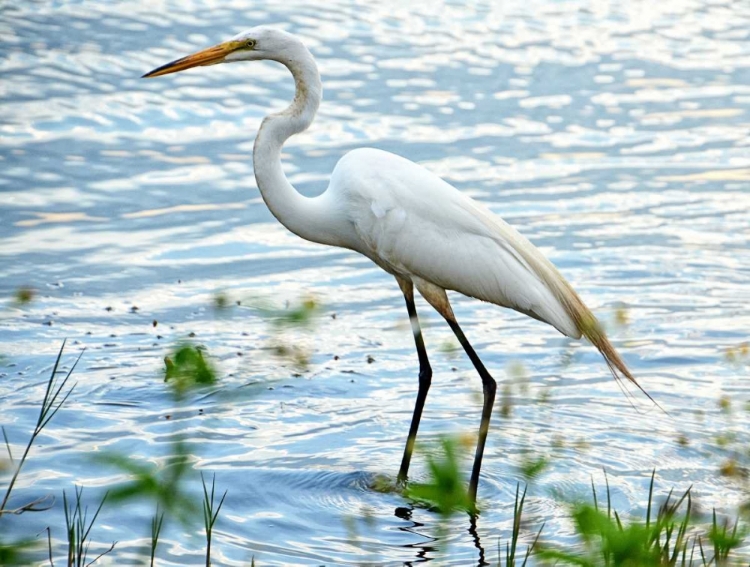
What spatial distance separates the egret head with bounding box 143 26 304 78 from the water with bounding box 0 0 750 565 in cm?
117

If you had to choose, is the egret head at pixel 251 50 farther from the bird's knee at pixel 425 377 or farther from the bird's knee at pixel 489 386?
the bird's knee at pixel 489 386

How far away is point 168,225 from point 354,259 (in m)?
1.21

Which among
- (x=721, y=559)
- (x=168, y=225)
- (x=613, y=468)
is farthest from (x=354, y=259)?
(x=721, y=559)

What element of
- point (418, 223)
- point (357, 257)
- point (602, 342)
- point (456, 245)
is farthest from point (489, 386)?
point (357, 257)

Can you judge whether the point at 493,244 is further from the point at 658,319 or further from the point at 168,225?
the point at 168,225

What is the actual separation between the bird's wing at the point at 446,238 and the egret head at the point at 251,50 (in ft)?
1.76

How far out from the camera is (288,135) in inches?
194

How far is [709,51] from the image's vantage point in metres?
11.3

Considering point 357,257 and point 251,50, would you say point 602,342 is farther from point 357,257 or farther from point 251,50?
point 357,257

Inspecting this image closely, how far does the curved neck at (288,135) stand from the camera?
4.84 meters

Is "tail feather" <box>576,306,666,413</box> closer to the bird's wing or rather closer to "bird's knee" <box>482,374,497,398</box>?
the bird's wing

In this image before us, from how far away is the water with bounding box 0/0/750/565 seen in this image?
4.90 m

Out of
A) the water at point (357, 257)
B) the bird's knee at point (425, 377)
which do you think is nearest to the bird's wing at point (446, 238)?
the water at point (357, 257)

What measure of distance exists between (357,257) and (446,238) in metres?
2.85
